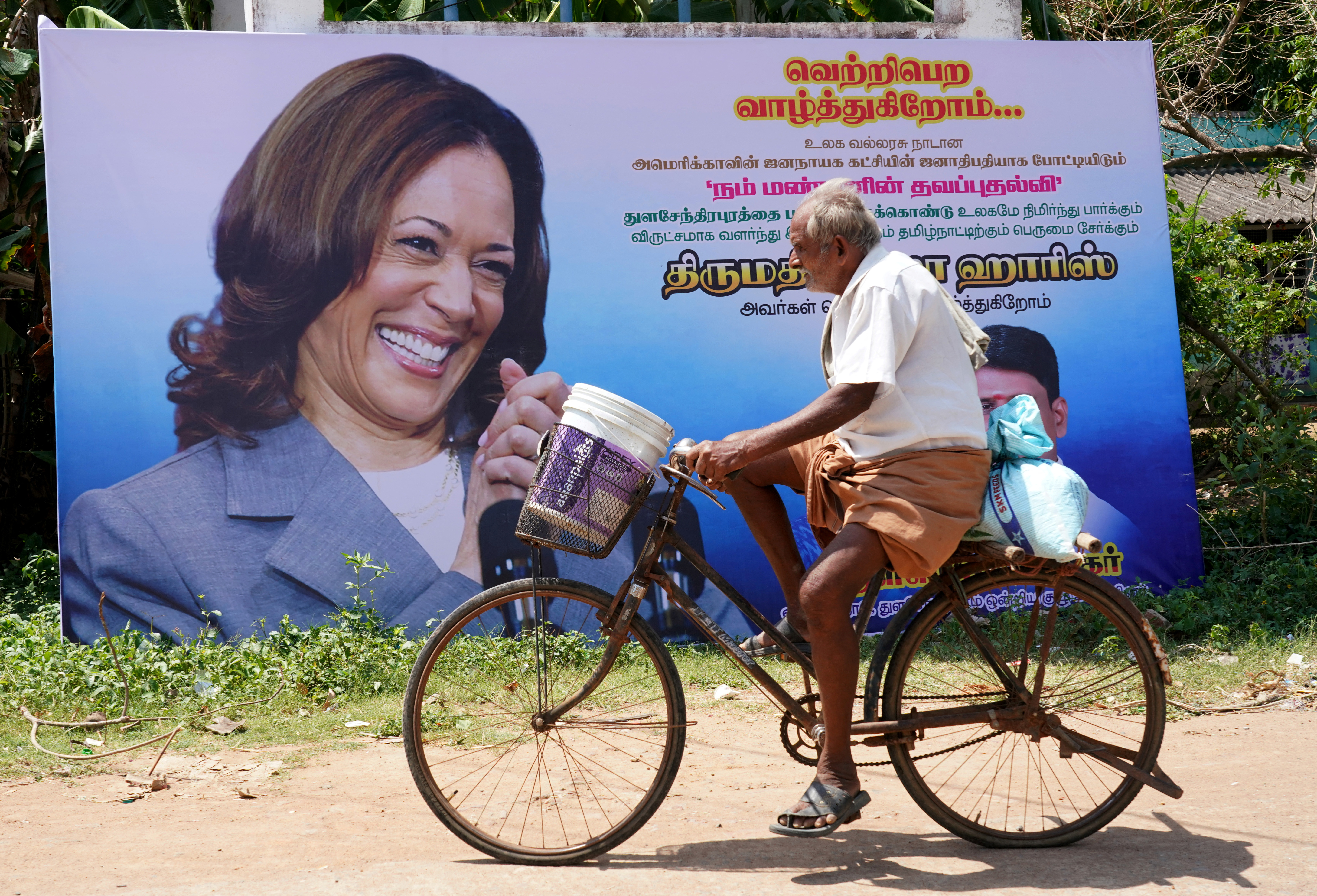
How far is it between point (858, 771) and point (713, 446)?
1.74 metres

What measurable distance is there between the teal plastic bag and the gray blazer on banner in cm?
287

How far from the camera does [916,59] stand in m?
6.17

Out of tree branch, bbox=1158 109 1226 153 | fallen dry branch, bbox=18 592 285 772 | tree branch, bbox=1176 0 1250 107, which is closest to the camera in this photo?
fallen dry branch, bbox=18 592 285 772

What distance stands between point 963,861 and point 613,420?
62.0 inches

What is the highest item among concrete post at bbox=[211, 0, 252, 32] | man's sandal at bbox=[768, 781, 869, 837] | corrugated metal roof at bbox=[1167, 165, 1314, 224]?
corrugated metal roof at bbox=[1167, 165, 1314, 224]

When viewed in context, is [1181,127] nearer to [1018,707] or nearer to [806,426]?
[1018,707]

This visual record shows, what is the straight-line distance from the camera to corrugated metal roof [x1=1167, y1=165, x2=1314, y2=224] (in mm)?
13422

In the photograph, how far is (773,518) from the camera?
3311 millimetres

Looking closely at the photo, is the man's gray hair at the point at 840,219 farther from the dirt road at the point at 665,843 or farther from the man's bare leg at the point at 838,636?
the dirt road at the point at 665,843

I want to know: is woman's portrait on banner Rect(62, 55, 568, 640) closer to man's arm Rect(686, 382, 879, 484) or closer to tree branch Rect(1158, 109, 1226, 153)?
man's arm Rect(686, 382, 879, 484)

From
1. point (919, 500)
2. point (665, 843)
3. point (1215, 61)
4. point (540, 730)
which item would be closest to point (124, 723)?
point (540, 730)

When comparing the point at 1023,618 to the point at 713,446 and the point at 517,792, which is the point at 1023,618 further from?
the point at 517,792

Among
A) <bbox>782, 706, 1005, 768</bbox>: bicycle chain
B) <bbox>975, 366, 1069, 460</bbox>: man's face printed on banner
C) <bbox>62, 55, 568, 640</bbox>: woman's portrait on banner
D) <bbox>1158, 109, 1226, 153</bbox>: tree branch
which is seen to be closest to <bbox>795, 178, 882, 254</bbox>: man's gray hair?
<bbox>782, 706, 1005, 768</bbox>: bicycle chain

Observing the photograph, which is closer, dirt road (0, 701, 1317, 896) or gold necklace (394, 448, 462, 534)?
dirt road (0, 701, 1317, 896)
